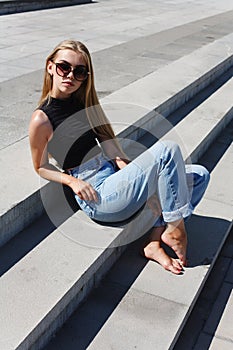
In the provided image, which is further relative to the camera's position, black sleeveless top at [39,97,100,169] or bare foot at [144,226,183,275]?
bare foot at [144,226,183,275]

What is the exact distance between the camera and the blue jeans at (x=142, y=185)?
325 cm

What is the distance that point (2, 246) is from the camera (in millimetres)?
3186

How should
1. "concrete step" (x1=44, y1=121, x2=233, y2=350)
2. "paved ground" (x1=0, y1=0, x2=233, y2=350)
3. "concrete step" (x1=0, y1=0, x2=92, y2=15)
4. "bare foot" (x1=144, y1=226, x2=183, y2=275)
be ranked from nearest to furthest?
1. "concrete step" (x1=44, y1=121, x2=233, y2=350)
2. "bare foot" (x1=144, y1=226, x2=183, y2=275)
3. "paved ground" (x1=0, y1=0, x2=233, y2=350)
4. "concrete step" (x1=0, y1=0, x2=92, y2=15)

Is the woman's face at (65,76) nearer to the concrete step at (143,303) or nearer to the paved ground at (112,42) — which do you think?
the paved ground at (112,42)

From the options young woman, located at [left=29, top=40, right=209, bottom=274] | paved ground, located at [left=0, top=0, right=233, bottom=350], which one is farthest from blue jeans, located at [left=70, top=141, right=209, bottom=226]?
paved ground, located at [left=0, top=0, right=233, bottom=350]

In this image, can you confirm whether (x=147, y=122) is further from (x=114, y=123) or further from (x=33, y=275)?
(x=33, y=275)

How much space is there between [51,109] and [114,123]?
1.54 metres

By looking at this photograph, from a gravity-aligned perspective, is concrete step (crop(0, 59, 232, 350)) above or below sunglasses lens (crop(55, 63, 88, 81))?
below

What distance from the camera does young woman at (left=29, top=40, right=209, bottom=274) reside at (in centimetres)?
321

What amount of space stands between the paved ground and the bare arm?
2.92 ft

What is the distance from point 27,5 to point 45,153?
406 inches

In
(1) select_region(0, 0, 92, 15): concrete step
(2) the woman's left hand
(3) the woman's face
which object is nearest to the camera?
(3) the woman's face

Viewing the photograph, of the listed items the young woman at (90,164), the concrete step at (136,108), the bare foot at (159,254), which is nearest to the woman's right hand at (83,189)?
the young woman at (90,164)

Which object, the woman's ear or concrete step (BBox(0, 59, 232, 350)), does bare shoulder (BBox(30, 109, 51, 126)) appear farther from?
concrete step (BBox(0, 59, 232, 350))
